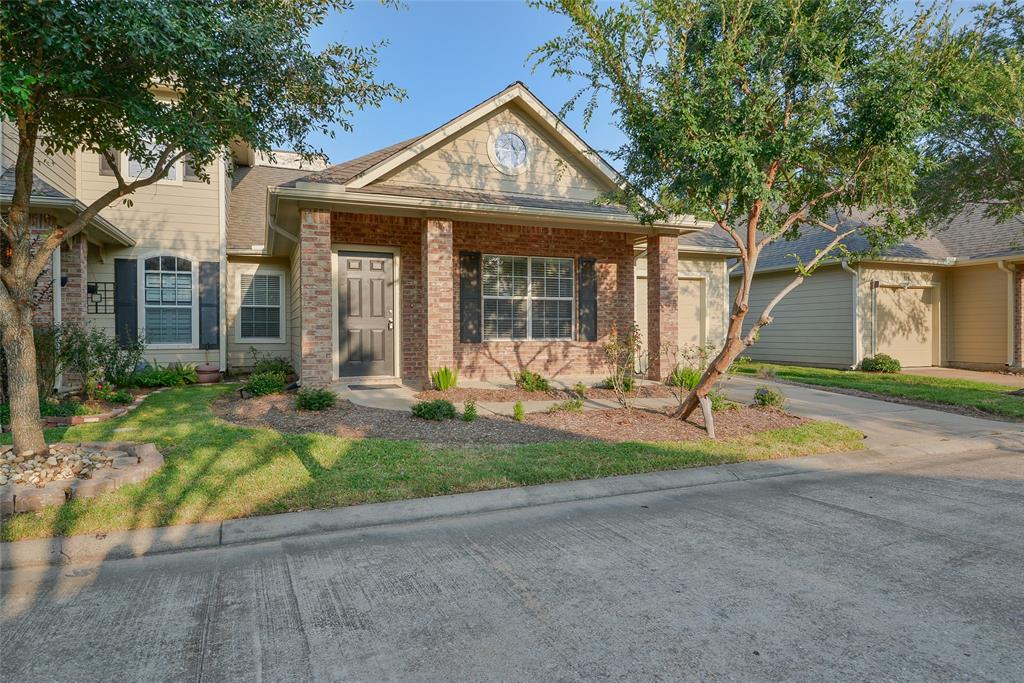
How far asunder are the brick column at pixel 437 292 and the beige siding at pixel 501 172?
1.30 metres

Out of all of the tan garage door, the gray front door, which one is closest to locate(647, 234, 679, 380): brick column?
the gray front door

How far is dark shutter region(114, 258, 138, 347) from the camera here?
40.1ft

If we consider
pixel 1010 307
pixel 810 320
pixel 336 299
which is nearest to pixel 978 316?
pixel 1010 307

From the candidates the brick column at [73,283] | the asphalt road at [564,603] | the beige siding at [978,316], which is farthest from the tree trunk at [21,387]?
the beige siding at [978,316]

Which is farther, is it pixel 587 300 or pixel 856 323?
pixel 856 323

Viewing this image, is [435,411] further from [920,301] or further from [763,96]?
[920,301]

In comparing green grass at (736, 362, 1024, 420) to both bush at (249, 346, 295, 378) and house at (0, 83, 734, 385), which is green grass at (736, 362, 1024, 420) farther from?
bush at (249, 346, 295, 378)

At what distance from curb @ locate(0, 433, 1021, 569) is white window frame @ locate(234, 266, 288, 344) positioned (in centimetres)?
1048

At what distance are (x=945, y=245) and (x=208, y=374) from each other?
20689 mm

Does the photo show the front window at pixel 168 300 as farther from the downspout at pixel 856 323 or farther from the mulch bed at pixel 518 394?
the downspout at pixel 856 323

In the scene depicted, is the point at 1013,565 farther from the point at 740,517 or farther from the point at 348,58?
the point at 348,58

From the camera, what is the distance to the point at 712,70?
6715 millimetres

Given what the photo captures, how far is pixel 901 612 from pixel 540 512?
2.54 meters

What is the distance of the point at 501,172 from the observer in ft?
36.8
